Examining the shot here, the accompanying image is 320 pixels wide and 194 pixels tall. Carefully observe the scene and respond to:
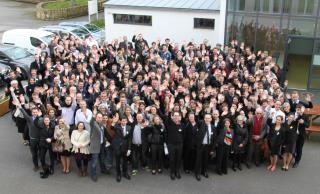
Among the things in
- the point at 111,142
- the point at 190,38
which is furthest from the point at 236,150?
the point at 190,38

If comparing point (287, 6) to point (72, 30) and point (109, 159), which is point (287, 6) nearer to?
point (109, 159)

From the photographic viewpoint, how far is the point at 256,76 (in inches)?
503

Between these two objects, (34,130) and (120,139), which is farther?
(34,130)

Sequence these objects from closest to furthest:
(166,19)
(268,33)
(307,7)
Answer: (307,7) → (268,33) → (166,19)

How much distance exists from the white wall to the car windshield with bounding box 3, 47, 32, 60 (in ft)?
14.9

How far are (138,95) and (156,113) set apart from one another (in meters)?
1.61

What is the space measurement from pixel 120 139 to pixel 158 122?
0.94 m

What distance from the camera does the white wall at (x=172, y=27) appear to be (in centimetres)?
1900

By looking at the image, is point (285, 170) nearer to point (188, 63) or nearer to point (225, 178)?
point (225, 178)

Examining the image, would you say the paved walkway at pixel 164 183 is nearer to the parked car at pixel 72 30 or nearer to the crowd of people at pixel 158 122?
the crowd of people at pixel 158 122

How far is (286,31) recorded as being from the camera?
1631cm

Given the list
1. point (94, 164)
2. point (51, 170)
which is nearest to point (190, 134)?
point (94, 164)

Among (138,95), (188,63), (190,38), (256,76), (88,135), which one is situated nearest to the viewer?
(88,135)

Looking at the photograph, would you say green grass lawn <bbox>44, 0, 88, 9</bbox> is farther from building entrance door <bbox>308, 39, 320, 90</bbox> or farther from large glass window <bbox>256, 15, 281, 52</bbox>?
building entrance door <bbox>308, 39, 320, 90</bbox>
